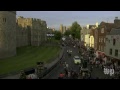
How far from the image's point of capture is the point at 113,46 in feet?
96.6

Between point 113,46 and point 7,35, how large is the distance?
16.0 metres

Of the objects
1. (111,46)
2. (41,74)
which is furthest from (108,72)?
(111,46)

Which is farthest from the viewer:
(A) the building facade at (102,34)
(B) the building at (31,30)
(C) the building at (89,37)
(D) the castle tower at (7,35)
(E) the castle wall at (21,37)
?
(B) the building at (31,30)

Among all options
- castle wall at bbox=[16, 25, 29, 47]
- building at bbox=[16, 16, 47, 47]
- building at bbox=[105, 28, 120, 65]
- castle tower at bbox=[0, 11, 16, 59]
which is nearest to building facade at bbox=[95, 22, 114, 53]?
building at bbox=[105, 28, 120, 65]

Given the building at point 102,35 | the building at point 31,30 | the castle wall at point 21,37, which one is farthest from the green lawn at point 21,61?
the building at point 31,30

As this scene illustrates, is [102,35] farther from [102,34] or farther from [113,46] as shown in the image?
[113,46]

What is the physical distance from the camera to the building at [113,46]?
27.8 metres

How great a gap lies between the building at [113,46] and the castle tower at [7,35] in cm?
1462

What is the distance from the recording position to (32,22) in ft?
203

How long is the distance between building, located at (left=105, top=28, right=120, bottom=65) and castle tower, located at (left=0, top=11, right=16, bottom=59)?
14.6m

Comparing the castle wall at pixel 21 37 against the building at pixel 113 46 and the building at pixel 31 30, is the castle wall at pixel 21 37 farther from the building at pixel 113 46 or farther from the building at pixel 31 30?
the building at pixel 113 46
